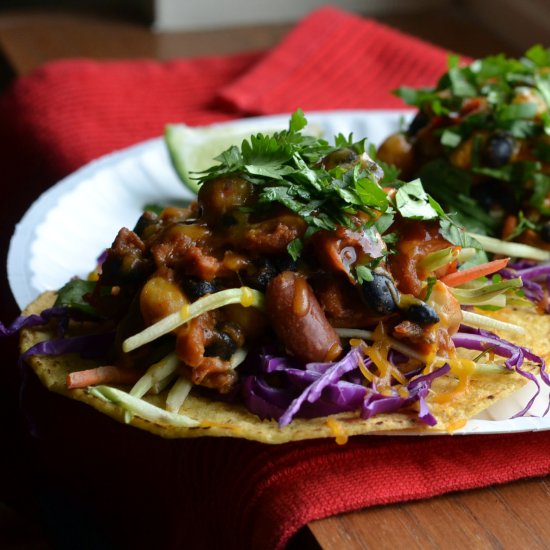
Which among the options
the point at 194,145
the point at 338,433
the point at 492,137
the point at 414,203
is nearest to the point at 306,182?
the point at 414,203

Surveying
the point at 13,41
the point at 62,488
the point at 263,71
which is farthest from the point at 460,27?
the point at 62,488

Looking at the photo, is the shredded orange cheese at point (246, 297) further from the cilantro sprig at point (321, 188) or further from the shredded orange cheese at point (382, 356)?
the shredded orange cheese at point (382, 356)

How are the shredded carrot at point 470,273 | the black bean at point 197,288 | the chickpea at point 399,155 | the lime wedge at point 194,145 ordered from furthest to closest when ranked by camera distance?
the lime wedge at point 194,145, the chickpea at point 399,155, the shredded carrot at point 470,273, the black bean at point 197,288

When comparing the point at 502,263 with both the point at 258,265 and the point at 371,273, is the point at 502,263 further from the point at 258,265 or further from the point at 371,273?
the point at 258,265

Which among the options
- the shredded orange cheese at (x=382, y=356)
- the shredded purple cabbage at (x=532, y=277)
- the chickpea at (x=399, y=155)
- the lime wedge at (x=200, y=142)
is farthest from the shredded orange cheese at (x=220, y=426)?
the lime wedge at (x=200, y=142)

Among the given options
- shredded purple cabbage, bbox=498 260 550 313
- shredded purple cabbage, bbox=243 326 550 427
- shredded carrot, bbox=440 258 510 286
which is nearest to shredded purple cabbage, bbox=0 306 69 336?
shredded purple cabbage, bbox=243 326 550 427

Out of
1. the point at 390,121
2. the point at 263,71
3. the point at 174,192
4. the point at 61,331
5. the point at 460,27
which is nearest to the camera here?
the point at 61,331

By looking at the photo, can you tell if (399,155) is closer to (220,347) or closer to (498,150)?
(498,150)
